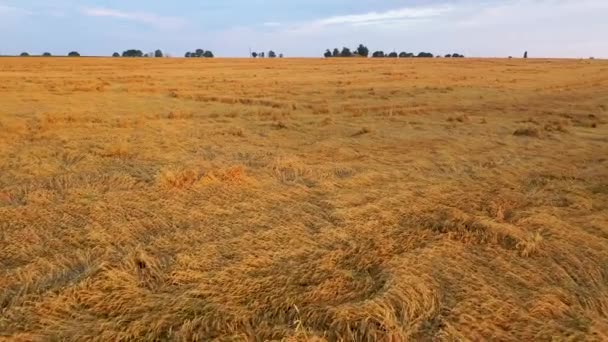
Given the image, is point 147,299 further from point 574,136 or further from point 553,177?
point 574,136

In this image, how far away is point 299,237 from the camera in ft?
18.8

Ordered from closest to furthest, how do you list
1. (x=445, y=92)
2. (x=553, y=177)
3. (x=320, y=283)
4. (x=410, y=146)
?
(x=320, y=283)
(x=553, y=177)
(x=410, y=146)
(x=445, y=92)

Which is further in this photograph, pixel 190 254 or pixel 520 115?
pixel 520 115

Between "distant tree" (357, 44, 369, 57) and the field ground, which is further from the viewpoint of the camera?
"distant tree" (357, 44, 369, 57)

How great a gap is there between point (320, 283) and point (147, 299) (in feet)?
4.73

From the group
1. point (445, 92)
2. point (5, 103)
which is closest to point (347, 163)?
point (5, 103)

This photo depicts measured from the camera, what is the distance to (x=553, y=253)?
215 inches

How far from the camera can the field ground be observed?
13.2ft

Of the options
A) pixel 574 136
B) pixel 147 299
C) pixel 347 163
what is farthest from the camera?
pixel 574 136

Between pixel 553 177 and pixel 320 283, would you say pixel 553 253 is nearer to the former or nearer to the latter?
pixel 320 283

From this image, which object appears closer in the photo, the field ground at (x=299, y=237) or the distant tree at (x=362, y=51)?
the field ground at (x=299, y=237)

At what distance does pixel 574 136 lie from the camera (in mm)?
13945

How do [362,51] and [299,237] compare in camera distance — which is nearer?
[299,237]

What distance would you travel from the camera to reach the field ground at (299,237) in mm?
4023
